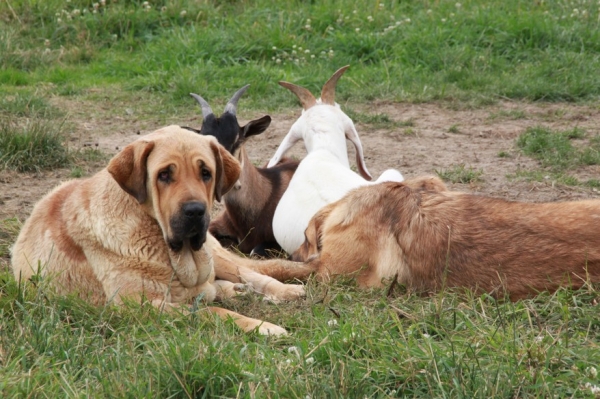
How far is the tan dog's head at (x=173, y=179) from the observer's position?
16.7 feet

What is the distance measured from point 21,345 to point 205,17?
911 centimetres

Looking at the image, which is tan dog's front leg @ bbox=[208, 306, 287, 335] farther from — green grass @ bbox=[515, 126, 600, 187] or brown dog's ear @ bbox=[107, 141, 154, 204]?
green grass @ bbox=[515, 126, 600, 187]

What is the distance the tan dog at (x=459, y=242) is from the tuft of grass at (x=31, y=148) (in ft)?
11.8

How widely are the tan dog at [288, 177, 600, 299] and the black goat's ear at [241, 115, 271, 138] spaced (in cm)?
202

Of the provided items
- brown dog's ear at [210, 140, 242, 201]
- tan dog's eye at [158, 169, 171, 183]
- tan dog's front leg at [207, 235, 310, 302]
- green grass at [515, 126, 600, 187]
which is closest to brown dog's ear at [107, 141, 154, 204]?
tan dog's eye at [158, 169, 171, 183]

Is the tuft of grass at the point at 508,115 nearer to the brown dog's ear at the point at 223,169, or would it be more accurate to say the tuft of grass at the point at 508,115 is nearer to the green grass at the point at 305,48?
the green grass at the point at 305,48

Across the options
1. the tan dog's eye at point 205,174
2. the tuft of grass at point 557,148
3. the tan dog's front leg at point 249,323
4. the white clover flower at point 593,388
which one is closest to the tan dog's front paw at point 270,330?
the tan dog's front leg at point 249,323

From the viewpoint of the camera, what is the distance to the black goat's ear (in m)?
7.99

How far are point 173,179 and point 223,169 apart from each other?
1.43 feet

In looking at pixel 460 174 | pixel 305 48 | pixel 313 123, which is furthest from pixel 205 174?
pixel 305 48

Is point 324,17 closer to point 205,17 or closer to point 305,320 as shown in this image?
point 205,17

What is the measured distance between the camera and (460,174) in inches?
340

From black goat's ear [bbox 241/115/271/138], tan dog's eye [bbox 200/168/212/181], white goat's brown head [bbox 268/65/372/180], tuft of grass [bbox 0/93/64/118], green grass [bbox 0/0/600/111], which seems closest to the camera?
tan dog's eye [bbox 200/168/212/181]

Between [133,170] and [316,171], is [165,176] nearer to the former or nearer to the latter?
[133,170]
